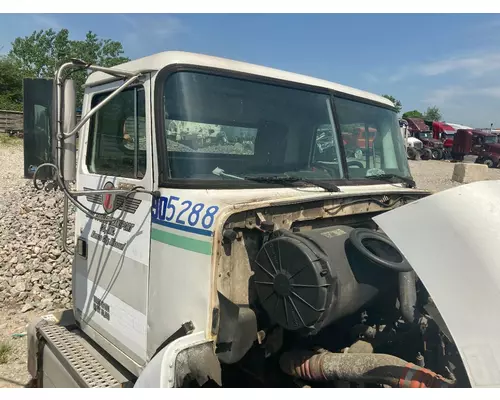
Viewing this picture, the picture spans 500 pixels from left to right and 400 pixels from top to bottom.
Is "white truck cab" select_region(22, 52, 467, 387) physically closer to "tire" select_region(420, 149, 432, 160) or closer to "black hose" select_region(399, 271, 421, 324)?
"black hose" select_region(399, 271, 421, 324)

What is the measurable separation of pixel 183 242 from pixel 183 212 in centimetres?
16

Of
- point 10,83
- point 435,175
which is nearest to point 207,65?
point 435,175

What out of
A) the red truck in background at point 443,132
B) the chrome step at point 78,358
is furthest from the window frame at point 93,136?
the red truck in background at point 443,132

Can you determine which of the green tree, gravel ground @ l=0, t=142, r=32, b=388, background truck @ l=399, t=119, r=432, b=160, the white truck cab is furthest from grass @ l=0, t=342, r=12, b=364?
the green tree

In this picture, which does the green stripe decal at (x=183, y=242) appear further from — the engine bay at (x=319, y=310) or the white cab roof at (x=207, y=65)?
the white cab roof at (x=207, y=65)

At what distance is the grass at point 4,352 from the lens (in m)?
4.21

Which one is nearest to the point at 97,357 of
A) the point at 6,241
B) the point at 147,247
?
the point at 147,247

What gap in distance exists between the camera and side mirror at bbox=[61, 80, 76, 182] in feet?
7.61

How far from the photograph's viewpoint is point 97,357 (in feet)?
9.70

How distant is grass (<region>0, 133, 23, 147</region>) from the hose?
20.2m

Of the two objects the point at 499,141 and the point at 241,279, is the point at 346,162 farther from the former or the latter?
the point at 499,141

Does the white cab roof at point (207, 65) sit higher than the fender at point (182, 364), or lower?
higher

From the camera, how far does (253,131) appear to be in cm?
289

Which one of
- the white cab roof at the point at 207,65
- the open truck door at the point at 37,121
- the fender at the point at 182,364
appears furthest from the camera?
the open truck door at the point at 37,121
